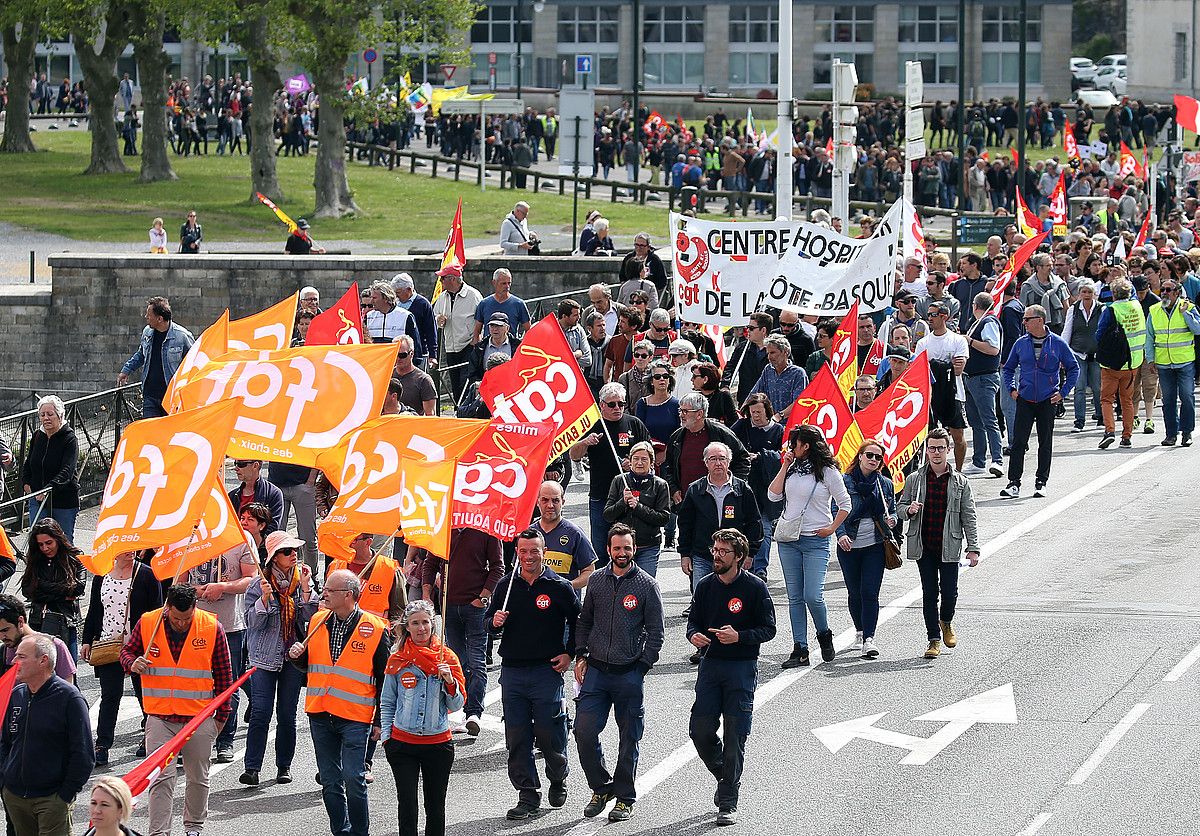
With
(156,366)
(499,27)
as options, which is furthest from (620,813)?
(499,27)

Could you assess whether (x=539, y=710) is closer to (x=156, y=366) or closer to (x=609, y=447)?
(x=609, y=447)

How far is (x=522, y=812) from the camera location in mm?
11500

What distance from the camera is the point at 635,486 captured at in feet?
47.6

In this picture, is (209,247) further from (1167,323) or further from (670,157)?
(1167,323)

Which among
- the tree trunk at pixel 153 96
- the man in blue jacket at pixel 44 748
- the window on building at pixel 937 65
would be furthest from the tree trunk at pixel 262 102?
the window on building at pixel 937 65

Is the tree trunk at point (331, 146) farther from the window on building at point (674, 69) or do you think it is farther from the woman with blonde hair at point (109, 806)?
the window on building at point (674, 69)

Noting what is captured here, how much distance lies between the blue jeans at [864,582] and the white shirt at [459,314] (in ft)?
26.8

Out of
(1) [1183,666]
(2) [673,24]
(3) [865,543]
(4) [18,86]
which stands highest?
(2) [673,24]

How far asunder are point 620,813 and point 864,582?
383 cm

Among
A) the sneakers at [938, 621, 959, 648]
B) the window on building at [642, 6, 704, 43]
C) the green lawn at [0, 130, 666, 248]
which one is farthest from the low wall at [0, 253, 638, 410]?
the window on building at [642, 6, 704, 43]

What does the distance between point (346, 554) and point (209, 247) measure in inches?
1135

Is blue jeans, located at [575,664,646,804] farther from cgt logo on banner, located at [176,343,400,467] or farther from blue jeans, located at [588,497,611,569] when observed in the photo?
blue jeans, located at [588,497,611,569]

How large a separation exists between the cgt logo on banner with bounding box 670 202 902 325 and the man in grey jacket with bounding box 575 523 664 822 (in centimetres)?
938

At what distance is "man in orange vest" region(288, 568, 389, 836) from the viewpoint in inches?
436
